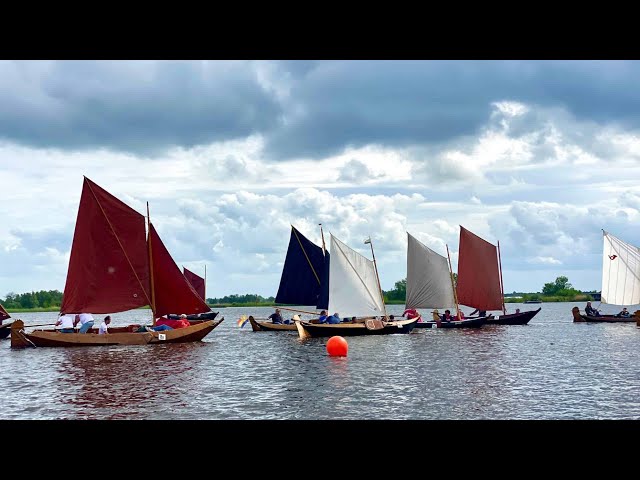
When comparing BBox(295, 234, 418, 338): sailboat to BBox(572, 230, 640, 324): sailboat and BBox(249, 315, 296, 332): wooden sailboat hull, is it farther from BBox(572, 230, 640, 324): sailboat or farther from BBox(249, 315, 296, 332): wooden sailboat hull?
BBox(572, 230, 640, 324): sailboat

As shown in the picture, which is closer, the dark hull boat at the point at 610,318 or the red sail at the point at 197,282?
the dark hull boat at the point at 610,318

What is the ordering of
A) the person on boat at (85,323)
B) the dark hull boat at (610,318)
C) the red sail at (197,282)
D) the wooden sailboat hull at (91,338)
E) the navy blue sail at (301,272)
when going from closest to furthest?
the wooden sailboat hull at (91,338)
the person on boat at (85,323)
the navy blue sail at (301,272)
the dark hull boat at (610,318)
the red sail at (197,282)

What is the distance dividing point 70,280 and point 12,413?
19296 millimetres

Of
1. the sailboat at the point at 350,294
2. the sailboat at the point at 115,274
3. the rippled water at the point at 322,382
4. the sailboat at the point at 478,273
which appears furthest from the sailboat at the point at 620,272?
the sailboat at the point at 115,274

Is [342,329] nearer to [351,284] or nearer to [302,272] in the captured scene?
[351,284]

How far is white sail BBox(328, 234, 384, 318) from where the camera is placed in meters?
46.8

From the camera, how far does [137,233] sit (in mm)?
39938

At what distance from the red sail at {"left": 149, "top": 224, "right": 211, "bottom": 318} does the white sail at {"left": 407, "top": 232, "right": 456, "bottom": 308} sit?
21.4m

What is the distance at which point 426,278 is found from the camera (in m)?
55.9

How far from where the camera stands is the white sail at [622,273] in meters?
60.2

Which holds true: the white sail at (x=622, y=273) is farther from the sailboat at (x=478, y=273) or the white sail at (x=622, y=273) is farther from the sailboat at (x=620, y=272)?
the sailboat at (x=478, y=273)
